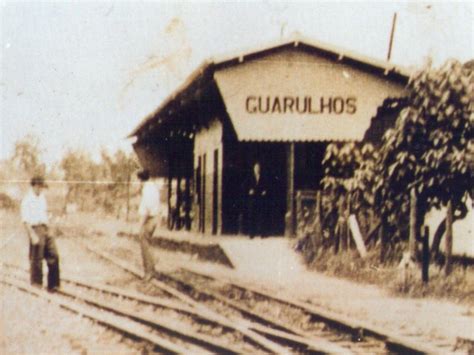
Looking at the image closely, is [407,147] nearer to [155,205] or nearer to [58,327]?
[155,205]

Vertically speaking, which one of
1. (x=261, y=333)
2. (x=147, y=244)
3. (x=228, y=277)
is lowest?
(x=261, y=333)

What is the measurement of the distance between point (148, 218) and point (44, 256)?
44.3 inches

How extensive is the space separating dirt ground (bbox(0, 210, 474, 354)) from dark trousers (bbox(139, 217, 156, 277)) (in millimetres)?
114

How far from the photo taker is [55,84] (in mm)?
6934

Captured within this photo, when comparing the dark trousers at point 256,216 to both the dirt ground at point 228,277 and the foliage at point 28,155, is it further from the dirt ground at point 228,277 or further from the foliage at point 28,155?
the foliage at point 28,155

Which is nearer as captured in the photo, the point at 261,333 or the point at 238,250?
the point at 261,333

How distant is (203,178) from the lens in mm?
9438

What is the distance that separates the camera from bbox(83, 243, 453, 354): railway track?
19.7ft

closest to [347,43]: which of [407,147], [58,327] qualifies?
[407,147]

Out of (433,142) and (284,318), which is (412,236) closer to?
(433,142)

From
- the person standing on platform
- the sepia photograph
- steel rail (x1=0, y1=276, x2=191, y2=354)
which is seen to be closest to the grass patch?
the sepia photograph

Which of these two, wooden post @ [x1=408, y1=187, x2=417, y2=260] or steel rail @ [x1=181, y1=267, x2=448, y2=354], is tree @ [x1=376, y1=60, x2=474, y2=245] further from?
steel rail @ [x1=181, y1=267, x2=448, y2=354]

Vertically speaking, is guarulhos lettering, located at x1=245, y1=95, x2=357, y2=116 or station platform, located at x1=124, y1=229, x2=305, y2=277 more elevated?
guarulhos lettering, located at x1=245, y1=95, x2=357, y2=116

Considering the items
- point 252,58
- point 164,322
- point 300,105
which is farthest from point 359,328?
point 252,58
